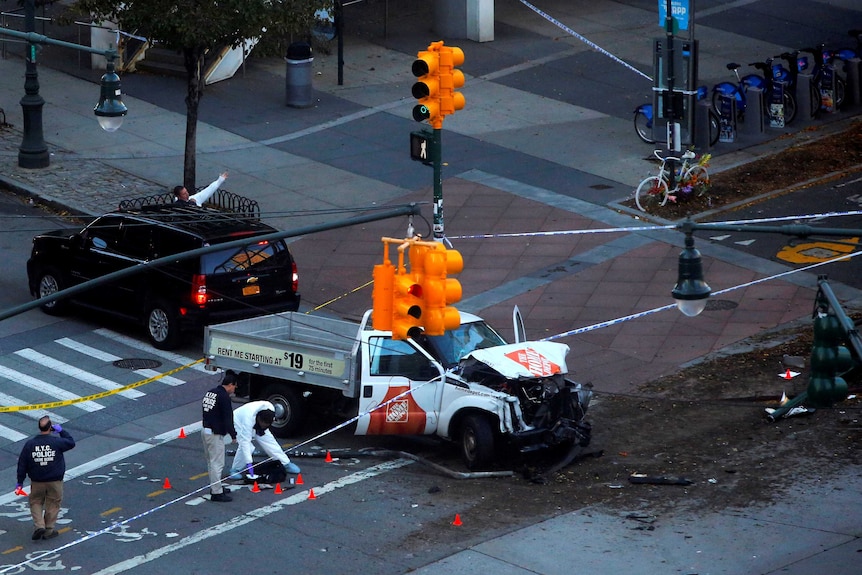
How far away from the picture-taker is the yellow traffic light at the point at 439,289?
1229 centimetres

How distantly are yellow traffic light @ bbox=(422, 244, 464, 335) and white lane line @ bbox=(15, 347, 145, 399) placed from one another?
24.5 ft

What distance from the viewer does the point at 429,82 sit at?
46.3ft

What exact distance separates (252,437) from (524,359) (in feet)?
10.7

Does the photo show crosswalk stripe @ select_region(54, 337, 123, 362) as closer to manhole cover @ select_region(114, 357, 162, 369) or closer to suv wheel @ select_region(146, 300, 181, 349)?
manhole cover @ select_region(114, 357, 162, 369)

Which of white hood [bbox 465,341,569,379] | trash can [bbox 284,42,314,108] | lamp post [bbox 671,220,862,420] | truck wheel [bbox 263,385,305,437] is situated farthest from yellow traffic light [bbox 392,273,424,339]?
trash can [bbox 284,42,314,108]

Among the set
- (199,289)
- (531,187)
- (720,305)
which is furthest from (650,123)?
(199,289)

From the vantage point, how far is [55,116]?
102 feet

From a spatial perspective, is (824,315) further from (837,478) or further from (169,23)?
(169,23)

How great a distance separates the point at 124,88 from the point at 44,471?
19.9 meters

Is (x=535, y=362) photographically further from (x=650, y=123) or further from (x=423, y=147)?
(x=650, y=123)

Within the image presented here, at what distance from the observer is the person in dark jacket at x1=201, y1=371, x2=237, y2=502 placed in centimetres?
1521

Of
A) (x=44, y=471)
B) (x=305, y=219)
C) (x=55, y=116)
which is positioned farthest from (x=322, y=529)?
(x=55, y=116)

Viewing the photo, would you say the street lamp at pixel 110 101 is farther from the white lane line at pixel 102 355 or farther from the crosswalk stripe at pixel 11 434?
the white lane line at pixel 102 355

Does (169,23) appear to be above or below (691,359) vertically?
above
